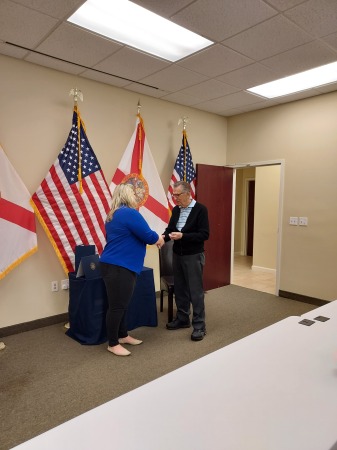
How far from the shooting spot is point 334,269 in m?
4.10

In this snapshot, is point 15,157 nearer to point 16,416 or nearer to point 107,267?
point 107,267

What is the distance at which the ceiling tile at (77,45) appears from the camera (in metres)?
2.64

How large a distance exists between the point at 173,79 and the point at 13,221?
2270 mm

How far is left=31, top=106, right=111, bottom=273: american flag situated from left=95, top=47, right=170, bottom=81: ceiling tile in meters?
0.58

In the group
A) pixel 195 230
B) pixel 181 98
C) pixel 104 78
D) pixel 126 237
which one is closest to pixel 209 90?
pixel 181 98

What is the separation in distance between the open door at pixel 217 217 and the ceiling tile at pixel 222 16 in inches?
89.7

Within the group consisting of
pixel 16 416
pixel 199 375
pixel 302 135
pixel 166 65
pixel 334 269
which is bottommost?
pixel 16 416

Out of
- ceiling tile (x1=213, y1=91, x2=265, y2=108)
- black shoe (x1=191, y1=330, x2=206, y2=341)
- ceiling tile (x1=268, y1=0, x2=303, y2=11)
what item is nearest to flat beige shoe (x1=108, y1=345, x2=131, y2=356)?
black shoe (x1=191, y1=330, x2=206, y2=341)

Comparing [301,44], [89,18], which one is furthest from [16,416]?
[301,44]

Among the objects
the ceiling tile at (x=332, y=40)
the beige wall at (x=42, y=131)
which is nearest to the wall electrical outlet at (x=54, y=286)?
the beige wall at (x=42, y=131)

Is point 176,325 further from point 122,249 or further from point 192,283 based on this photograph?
point 122,249

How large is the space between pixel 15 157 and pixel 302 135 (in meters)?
3.52

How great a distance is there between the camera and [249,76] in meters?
3.53

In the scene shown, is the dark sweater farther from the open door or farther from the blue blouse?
the open door
